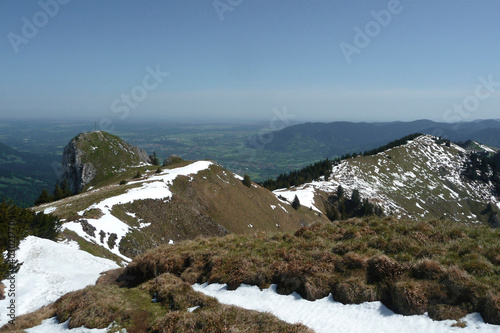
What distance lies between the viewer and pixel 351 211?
11556 cm

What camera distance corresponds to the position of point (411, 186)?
158m

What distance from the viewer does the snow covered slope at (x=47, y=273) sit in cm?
1644

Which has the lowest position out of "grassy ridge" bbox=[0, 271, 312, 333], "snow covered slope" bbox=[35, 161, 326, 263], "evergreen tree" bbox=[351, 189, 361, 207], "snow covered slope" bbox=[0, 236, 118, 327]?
"evergreen tree" bbox=[351, 189, 361, 207]

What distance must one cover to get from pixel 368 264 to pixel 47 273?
953 inches

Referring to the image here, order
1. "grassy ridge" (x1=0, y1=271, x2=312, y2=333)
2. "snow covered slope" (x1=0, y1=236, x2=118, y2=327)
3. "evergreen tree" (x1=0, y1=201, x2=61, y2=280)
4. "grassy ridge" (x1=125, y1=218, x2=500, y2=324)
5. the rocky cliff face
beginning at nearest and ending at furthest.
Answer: "grassy ridge" (x1=125, y1=218, x2=500, y2=324)
"grassy ridge" (x1=0, y1=271, x2=312, y2=333)
"snow covered slope" (x1=0, y1=236, x2=118, y2=327)
"evergreen tree" (x1=0, y1=201, x2=61, y2=280)
the rocky cliff face

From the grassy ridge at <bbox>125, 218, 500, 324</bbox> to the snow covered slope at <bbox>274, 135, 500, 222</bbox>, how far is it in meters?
91.5

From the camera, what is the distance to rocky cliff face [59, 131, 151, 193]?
9050cm

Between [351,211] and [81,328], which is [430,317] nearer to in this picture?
[81,328]

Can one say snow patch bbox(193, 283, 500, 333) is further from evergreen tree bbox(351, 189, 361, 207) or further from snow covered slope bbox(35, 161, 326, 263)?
evergreen tree bbox(351, 189, 361, 207)

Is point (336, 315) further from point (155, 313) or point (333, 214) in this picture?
point (333, 214)

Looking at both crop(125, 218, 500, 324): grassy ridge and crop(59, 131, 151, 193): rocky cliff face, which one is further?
crop(59, 131, 151, 193): rocky cliff face

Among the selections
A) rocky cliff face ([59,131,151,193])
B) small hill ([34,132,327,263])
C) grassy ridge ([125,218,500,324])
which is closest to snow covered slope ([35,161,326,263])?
small hill ([34,132,327,263])

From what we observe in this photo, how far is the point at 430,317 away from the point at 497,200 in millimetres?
227283

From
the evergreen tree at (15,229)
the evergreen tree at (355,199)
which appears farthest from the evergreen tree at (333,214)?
the evergreen tree at (15,229)
